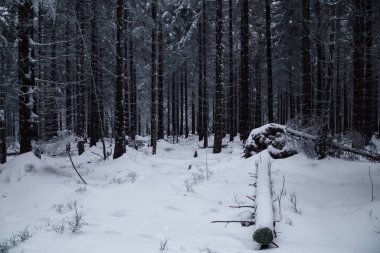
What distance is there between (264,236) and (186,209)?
233 centimetres

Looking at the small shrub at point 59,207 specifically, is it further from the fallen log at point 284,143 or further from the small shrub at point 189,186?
the fallen log at point 284,143

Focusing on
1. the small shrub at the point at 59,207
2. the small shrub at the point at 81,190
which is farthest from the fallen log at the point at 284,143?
the small shrub at the point at 59,207

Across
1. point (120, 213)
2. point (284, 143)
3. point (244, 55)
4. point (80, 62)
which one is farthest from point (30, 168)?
point (80, 62)

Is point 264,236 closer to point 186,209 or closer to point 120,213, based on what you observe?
point 186,209

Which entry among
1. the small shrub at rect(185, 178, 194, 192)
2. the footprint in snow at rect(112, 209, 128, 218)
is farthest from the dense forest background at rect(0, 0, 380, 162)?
the footprint in snow at rect(112, 209, 128, 218)

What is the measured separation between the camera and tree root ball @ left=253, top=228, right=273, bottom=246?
3994 mm

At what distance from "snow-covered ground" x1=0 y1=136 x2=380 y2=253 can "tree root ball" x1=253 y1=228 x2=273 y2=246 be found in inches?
6.9

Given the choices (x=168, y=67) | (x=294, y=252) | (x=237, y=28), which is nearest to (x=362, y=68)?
(x=294, y=252)

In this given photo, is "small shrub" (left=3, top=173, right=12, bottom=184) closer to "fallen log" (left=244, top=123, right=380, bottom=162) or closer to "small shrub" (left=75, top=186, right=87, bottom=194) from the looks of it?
"small shrub" (left=75, top=186, right=87, bottom=194)

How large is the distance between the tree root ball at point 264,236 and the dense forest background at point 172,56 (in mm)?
4637

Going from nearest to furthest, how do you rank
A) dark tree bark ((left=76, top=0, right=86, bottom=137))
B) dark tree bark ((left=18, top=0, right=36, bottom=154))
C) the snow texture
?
A: the snow texture
dark tree bark ((left=18, top=0, right=36, bottom=154))
dark tree bark ((left=76, top=0, right=86, bottom=137))

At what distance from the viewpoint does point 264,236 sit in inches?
157

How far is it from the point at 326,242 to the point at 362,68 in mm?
10031

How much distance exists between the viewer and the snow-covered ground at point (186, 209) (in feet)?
13.5
